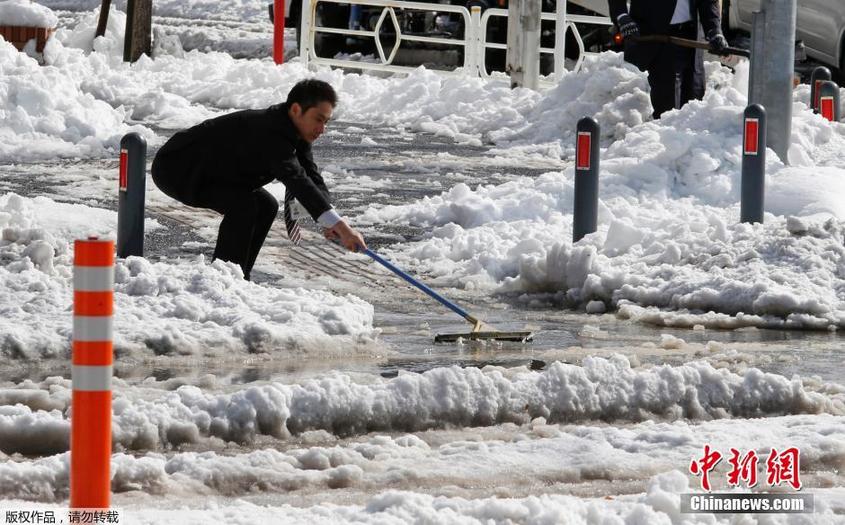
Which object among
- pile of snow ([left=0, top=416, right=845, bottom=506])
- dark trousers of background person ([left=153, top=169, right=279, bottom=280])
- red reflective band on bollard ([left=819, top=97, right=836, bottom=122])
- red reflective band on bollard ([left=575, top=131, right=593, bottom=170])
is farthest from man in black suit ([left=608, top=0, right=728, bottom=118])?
pile of snow ([left=0, top=416, right=845, bottom=506])

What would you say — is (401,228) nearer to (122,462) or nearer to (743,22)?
(122,462)

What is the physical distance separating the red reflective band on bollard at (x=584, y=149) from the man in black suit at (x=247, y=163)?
224 centimetres

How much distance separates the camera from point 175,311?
27.6 ft

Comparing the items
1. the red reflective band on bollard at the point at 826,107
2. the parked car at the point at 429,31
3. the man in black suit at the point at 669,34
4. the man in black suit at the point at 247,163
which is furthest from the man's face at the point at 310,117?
the parked car at the point at 429,31

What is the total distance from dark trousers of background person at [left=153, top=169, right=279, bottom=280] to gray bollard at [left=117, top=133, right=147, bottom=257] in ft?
0.42

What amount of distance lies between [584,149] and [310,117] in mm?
2582

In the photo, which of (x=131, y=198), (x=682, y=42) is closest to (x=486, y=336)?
(x=131, y=198)

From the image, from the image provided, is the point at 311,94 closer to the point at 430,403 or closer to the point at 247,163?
the point at 247,163

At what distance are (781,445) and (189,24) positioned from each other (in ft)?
92.3

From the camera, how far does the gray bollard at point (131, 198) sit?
30.8 feet

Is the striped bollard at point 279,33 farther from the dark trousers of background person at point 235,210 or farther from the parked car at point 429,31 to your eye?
the dark trousers of background person at point 235,210

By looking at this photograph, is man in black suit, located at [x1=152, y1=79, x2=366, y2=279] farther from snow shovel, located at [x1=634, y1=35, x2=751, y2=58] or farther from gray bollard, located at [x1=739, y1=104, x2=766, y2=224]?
snow shovel, located at [x1=634, y1=35, x2=751, y2=58]

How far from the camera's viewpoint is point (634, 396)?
716 cm

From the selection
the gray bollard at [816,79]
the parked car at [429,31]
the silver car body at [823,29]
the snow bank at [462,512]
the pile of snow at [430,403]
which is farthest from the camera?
the parked car at [429,31]
